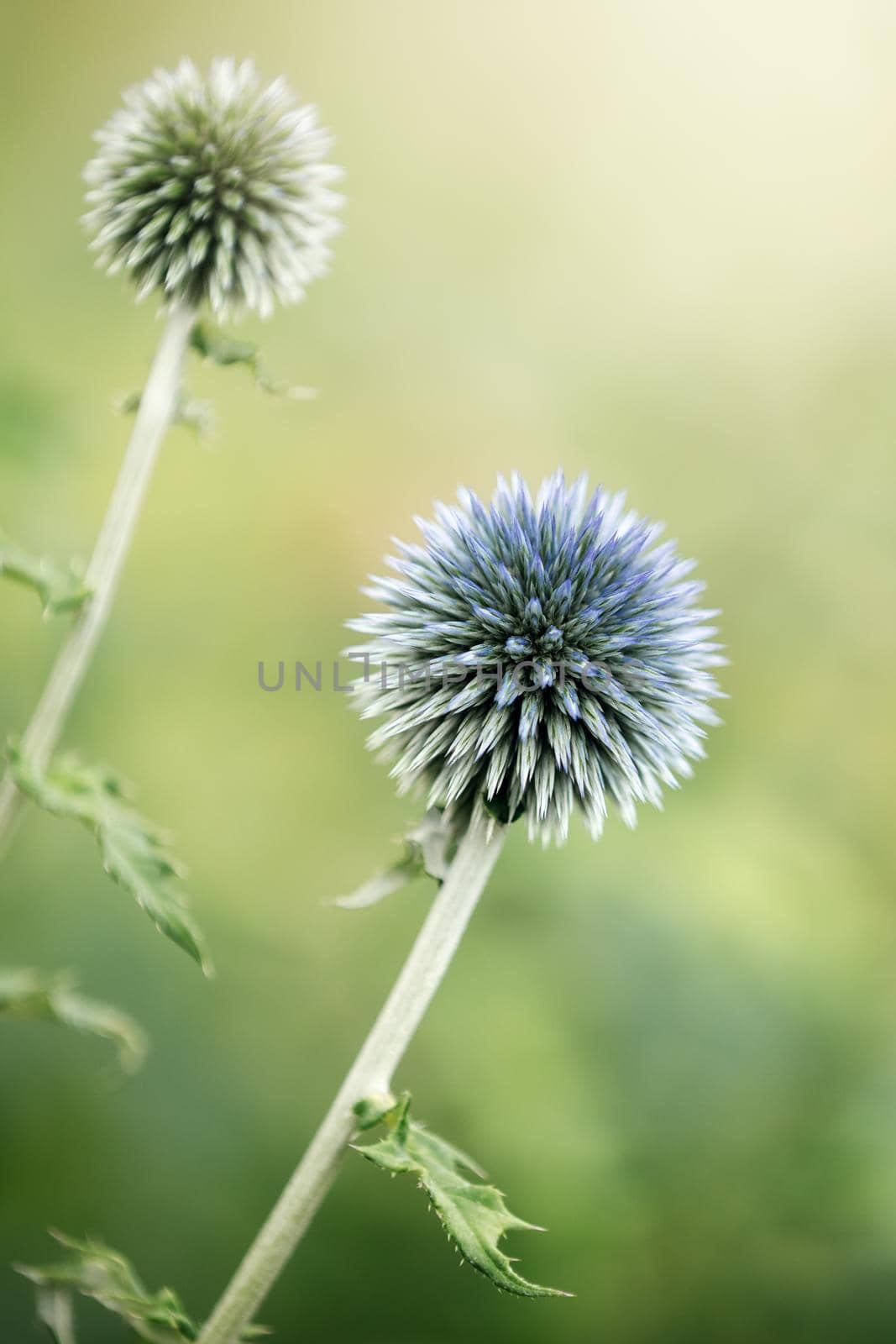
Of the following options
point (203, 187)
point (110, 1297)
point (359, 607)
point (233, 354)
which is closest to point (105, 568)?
point (233, 354)

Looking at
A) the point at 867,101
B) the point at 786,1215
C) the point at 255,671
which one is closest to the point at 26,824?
the point at 255,671

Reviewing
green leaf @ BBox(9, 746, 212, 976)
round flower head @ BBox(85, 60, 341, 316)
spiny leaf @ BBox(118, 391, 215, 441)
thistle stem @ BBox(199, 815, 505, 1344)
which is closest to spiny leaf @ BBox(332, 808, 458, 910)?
thistle stem @ BBox(199, 815, 505, 1344)

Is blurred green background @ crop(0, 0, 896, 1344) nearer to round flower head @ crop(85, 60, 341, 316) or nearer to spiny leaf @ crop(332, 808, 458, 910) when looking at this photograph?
round flower head @ crop(85, 60, 341, 316)

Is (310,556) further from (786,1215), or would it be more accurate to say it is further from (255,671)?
(786,1215)

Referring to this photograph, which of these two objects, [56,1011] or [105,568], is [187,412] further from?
[56,1011]

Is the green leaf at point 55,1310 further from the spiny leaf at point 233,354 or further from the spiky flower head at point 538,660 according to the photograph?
the spiny leaf at point 233,354
